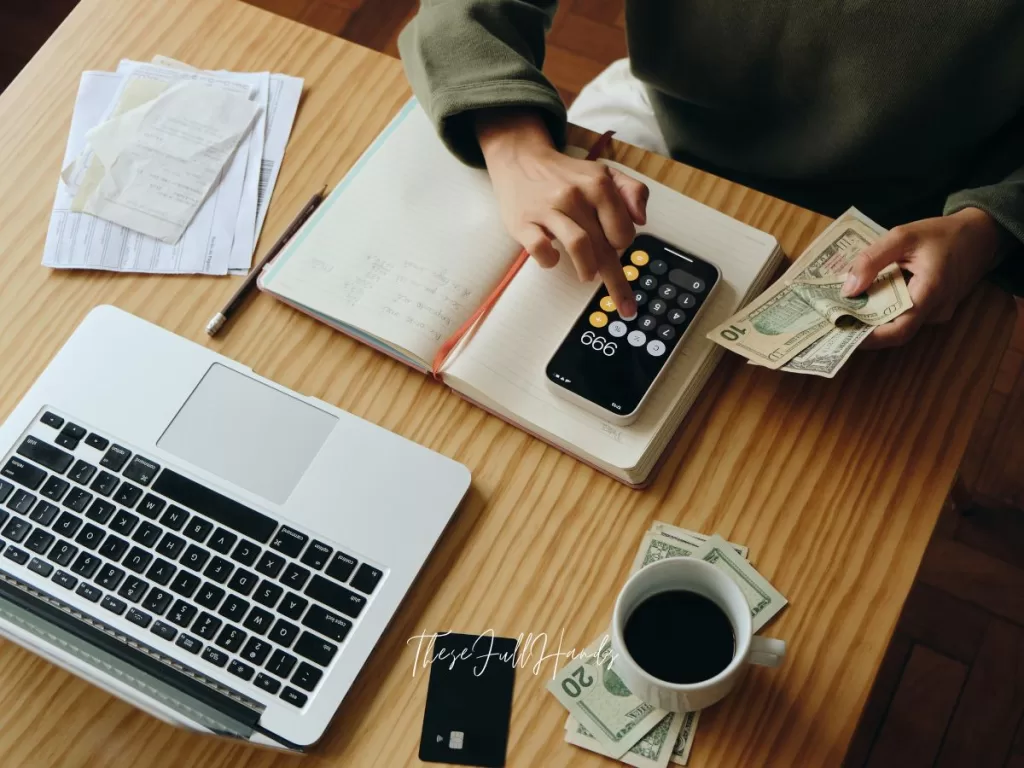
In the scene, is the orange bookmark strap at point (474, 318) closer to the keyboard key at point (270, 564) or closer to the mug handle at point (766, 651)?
the keyboard key at point (270, 564)

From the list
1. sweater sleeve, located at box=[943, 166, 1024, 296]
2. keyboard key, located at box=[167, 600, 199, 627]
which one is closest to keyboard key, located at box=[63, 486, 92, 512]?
keyboard key, located at box=[167, 600, 199, 627]

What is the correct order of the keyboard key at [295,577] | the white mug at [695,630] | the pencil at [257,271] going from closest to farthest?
the white mug at [695,630] < the keyboard key at [295,577] < the pencil at [257,271]

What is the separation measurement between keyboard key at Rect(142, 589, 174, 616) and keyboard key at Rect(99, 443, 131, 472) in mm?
100

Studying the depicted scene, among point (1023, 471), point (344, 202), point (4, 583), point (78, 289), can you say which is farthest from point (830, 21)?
point (1023, 471)

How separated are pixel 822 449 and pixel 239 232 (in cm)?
50

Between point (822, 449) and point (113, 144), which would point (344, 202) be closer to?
point (113, 144)

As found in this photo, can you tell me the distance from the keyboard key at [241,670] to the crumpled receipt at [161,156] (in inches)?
14.3

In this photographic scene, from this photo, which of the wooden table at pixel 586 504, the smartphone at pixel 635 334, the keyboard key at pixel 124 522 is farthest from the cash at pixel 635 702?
the keyboard key at pixel 124 522

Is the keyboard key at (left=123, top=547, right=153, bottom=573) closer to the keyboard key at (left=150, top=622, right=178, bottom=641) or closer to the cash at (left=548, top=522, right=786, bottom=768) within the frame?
the keyboard key at (left=150, top=622, right=178, bottom=641)

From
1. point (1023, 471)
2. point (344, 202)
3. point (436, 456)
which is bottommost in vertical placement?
point (1023, 471)

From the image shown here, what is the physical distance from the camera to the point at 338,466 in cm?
65

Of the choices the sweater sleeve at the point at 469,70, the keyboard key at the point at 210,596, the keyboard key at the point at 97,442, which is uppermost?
the sweater sleeve at the point at 469,70

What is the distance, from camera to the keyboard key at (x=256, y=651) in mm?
586

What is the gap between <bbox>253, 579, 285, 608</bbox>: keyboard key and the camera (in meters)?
0.60
